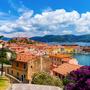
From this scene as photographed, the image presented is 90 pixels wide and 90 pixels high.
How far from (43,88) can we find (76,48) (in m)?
116

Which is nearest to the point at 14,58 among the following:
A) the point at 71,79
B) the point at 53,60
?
the point at 71,79

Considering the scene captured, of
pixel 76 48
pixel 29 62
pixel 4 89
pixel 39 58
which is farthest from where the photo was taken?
pixel 76 48

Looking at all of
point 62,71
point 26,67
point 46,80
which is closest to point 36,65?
point 26,67

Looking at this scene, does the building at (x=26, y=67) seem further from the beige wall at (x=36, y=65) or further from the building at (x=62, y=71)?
the building at (x=62, y=71)

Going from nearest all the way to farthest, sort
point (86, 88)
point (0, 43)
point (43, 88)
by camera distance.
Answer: point (43, 88), point (86, 88), point (0, 43)

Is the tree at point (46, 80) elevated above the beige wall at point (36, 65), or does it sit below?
below

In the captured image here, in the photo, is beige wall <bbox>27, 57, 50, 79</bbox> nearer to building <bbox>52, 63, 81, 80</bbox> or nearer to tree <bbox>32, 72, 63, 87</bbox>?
building <bbox>52, 63, 81, 80</bbox>

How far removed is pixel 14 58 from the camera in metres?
18.5

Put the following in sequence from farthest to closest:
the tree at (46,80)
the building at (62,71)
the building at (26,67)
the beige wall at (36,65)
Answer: the building at (62,71), the beige wall at (36,65), the building at (26,67), the tree at (46,80)

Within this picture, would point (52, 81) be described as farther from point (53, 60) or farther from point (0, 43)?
point (53, 60)

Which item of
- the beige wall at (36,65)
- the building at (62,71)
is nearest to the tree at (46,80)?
the beige wall at (36,65)

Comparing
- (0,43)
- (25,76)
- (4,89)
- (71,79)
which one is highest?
(0,43)

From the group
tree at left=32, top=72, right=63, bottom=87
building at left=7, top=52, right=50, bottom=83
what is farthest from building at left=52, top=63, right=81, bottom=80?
tree at left=32, top=72, right=63, bottom=87

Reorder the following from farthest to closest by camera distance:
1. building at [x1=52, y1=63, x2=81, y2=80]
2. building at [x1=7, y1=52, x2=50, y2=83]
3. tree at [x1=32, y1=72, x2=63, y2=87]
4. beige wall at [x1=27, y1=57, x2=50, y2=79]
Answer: building at [x1=52, y1=63, x2=81, y2=80] → beige wall at [x1=27, y1=57, x2=50, y2=79] → building at [x1=7, y1=52, x2=50, y2=83] → tree at [x1=32, y1=72, x2=63, y2=87]
